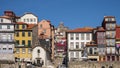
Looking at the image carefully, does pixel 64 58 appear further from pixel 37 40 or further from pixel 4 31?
pixel 4 31

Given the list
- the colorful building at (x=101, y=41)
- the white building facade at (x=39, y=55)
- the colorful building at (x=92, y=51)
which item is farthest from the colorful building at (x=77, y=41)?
the white building facade at (x=39, y=55)

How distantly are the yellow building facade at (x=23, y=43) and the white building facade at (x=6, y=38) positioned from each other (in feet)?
5.37

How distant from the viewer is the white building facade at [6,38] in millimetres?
99188

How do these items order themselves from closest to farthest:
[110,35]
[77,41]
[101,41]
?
[101,41] → [110,35] → [77,41]

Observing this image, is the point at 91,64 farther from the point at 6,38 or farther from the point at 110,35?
the point at 6,38

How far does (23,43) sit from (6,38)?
4758 millimetres

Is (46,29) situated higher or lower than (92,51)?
higher

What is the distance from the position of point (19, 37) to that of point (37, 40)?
579 cm

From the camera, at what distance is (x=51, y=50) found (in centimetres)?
10894

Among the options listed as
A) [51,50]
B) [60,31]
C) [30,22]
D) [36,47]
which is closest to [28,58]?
[36,47]

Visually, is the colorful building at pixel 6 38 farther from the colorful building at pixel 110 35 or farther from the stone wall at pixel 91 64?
the colorful building at pixel 110 35

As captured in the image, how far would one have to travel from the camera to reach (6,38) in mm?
100375

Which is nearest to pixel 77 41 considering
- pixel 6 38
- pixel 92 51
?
pixel 92 51

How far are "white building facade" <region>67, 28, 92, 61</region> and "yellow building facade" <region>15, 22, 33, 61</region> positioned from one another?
1128cm
